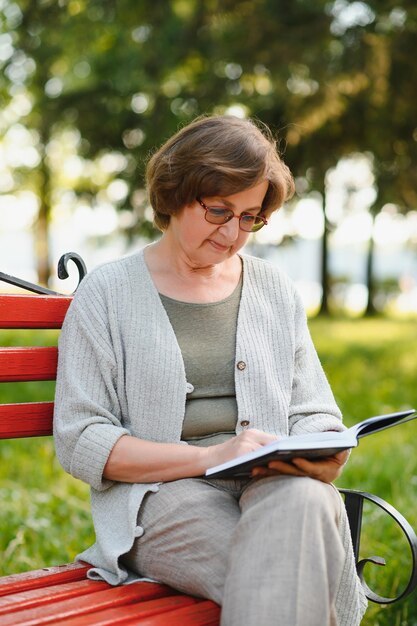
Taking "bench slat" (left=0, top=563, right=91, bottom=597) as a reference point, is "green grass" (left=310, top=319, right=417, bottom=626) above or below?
below

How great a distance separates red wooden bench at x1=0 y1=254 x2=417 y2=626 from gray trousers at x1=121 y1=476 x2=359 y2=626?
0.08 metres

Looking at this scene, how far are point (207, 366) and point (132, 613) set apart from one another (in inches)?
28.5

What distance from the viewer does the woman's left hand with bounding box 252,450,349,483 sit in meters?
2.11

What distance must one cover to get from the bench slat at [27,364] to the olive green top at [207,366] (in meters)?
0.39

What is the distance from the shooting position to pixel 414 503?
4.29 m

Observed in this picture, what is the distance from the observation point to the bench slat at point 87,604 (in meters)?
2.00

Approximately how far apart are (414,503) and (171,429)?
2.27 m

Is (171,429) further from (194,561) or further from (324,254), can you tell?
(324,254)

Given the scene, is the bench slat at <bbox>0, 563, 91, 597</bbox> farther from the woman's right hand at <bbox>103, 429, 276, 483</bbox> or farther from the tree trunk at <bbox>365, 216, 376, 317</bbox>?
the tree trunk at <bbox>365, 216, 376, 317</bbox>

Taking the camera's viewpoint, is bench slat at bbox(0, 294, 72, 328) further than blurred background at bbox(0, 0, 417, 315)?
No

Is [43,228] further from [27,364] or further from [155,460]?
[155,460]

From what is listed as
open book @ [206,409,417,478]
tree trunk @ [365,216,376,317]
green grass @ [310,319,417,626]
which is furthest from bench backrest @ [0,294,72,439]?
tree trunk @ [365,216,376,317]

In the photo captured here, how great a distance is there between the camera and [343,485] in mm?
4820

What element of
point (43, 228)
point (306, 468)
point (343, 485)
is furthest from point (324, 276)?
point (306, 468)
